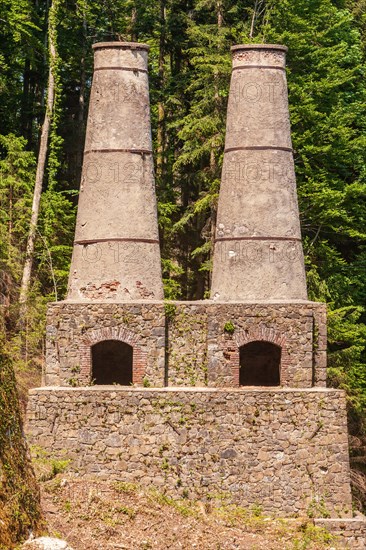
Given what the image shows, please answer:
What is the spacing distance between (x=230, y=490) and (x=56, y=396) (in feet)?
9.57

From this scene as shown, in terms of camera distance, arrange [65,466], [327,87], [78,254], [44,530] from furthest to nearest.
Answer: [327,87]
[78,254]
[65,466]
[44,530]

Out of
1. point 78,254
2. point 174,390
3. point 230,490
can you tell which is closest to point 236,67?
point 78,254

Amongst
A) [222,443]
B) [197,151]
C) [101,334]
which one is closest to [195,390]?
[222,443]

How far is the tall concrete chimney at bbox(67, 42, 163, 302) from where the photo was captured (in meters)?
20.9

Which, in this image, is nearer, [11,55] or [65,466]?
[65,466]

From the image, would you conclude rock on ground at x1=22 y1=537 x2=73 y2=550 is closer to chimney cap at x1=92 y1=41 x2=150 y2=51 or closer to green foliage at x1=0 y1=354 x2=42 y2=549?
green foliage at x1=0 y1=354 x2=42 y2=549

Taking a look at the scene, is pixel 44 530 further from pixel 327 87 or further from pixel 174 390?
pixel 327 87

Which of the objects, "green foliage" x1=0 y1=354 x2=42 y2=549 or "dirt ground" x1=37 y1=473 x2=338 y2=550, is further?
"dirt ground" x1=37 y1=473 x2=338 y2=550

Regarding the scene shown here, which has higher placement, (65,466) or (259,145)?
(259,145)

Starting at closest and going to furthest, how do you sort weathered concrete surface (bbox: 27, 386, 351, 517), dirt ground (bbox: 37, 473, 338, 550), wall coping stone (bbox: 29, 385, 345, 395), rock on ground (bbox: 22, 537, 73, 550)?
rock on ground (bbox: 22, 537, 73, 550)
dirt ground (bbox: 37, 473, 338, 550)
weathered concrete surface (bbox: 27, 386, 351, 517)
wall coping stone (bbox: 29, 385, 345, 395)

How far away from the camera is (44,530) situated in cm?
1327

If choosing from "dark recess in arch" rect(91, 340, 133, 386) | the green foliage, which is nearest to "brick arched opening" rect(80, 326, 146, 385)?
"dark recess in arch" rect(91, 340, 133, 386)

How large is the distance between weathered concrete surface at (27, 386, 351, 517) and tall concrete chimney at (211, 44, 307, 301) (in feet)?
5.74

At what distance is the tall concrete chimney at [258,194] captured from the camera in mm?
20859
